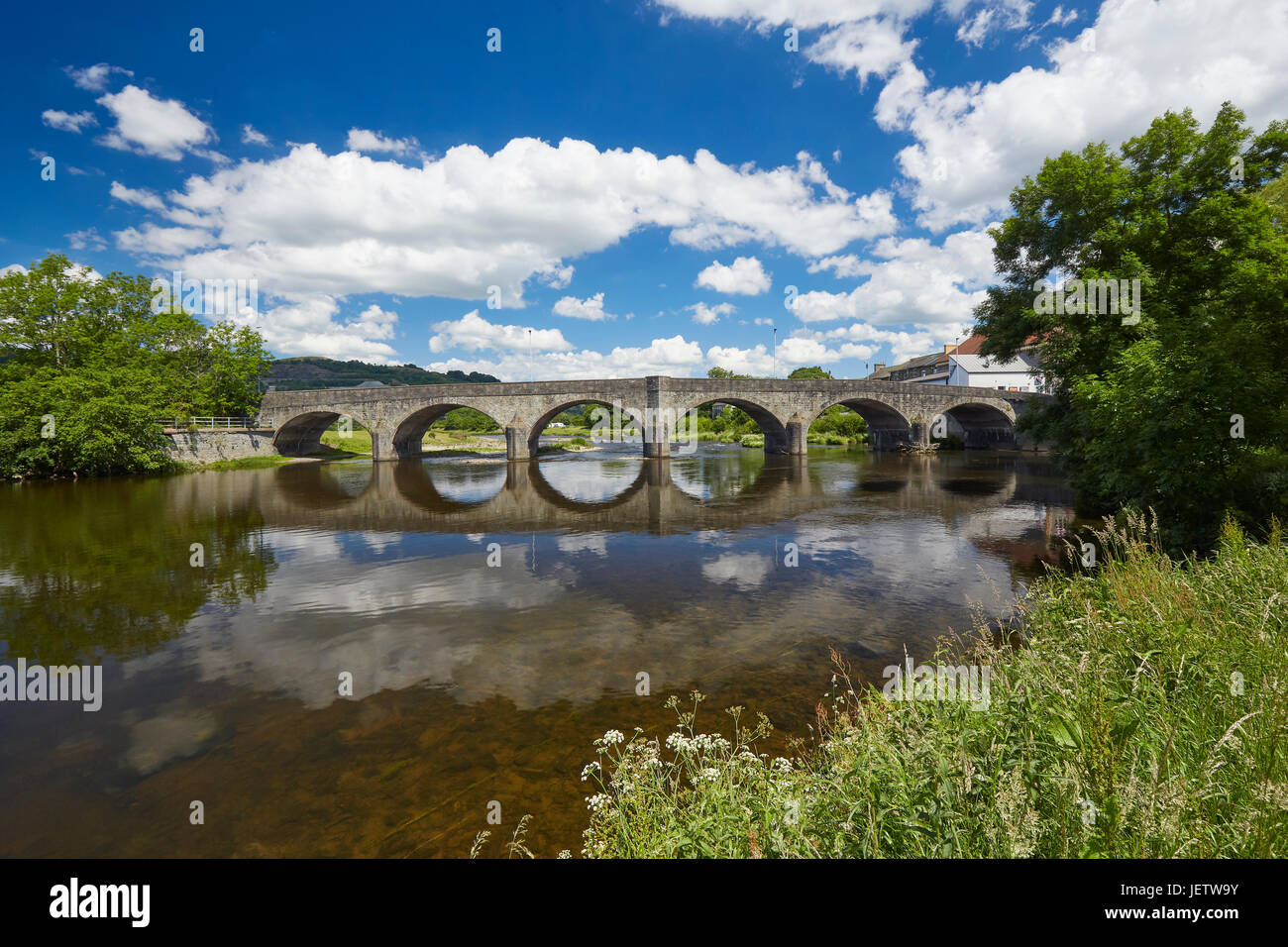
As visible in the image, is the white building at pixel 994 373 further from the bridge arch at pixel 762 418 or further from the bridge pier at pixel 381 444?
the bridge pier at pixel 381 444

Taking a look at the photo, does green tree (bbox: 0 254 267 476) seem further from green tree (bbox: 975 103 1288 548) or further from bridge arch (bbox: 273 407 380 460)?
green tree (bbox: 975 103 1288 548)

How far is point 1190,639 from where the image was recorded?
4.85 m

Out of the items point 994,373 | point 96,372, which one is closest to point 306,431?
point 96,372

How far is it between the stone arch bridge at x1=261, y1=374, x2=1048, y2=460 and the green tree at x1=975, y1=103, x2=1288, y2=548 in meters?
20.8

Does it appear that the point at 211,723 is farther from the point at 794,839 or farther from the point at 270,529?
the point at 270,529

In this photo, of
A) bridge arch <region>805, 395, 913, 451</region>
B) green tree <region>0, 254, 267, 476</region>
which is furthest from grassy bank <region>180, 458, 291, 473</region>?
bridge arch <region>805, 395, 913, 451</region>

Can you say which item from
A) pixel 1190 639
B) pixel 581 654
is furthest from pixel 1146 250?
pixel 581 654

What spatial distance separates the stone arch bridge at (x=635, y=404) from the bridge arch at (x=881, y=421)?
0.19 metres

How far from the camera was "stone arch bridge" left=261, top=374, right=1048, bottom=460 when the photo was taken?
42656mm

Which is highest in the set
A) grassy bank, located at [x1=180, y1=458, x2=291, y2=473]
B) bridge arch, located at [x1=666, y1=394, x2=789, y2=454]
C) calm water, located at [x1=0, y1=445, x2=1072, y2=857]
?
bridge arch, located at [x1=666, y1=394, x2=789, y2=454]

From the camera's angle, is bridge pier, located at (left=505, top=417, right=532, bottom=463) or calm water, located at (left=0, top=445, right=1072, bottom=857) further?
bridge pier, located at (left=505, top=417, right=532, bottom=463)

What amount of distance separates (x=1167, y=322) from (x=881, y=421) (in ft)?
148

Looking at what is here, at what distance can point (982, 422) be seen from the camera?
56.1 m
